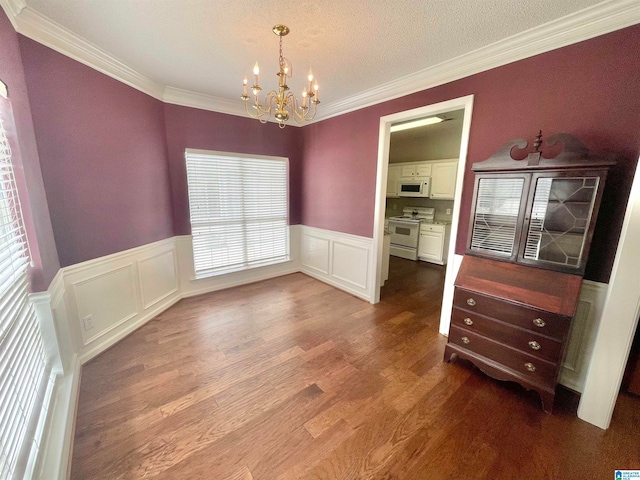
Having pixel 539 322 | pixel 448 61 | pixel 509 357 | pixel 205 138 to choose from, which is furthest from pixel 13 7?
pixel 509 357

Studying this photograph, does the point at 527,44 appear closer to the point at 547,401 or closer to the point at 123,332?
the point at 547,401

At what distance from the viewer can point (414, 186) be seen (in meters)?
5.66

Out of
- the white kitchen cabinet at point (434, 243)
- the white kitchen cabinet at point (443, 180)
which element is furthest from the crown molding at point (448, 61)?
the white kitchen cabinet at point (434, 243)

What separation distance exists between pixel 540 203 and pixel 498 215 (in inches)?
10.7

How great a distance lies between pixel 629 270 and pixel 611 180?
2.08ft

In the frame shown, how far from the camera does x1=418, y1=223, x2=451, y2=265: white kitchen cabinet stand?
520cm

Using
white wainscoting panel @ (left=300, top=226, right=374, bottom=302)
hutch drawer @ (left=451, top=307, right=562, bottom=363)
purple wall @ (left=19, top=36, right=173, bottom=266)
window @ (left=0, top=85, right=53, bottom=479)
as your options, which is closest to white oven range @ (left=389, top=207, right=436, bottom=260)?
white wainscoting panel @ (left=300, top=226, right=374, bottom=302)

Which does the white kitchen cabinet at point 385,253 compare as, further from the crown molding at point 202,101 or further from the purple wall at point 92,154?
the purple wall at point 92,154

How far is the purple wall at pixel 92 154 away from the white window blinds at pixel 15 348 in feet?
1.64

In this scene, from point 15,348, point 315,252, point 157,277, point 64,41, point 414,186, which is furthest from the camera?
point 414,186

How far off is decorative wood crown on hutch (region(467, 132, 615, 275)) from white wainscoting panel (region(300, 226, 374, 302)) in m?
1.52

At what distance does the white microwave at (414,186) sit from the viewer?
18.0ft

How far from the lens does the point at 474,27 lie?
6.12ft

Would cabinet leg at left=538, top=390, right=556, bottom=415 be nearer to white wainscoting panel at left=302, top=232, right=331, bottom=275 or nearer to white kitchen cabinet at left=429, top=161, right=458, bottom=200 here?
white wainscoting panel at left=302, top=232, right=331, bottom=275
